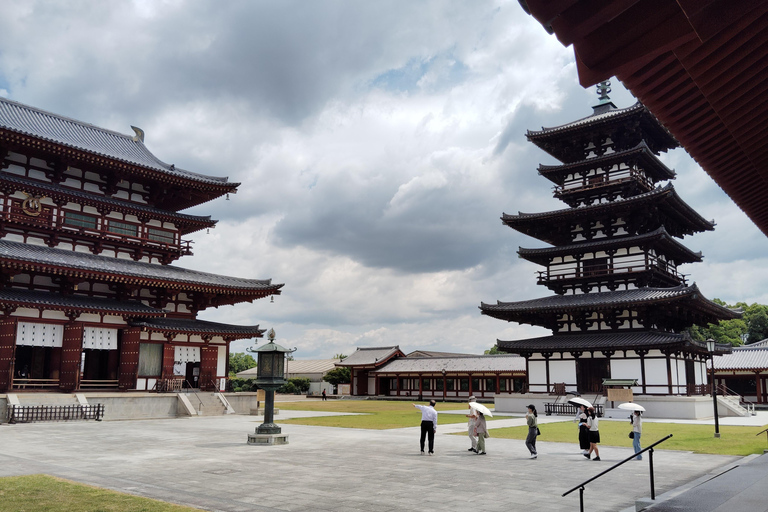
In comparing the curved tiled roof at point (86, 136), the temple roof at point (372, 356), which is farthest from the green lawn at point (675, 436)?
the temple roof at point (372, 356)

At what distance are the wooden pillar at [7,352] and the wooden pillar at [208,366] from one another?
10218 mm

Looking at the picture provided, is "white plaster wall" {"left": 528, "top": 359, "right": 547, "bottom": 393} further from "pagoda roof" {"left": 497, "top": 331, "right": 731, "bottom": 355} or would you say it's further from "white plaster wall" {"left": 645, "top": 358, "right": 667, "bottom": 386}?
"white plaster wall" {"left": 645, "top": 358, "right": 667, "bottom": 386}

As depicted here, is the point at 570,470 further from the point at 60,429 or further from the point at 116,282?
the point at 116,282

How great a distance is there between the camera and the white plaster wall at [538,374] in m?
41.4

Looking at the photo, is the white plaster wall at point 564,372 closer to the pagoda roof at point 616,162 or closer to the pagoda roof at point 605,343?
the pagoda roof at point 605,343

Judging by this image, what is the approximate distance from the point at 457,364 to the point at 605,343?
28.4 m

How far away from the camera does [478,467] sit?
614 inches

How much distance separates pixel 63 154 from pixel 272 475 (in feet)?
85.1

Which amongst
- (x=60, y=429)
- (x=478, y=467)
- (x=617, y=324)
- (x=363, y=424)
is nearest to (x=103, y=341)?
(x=60, y=429)

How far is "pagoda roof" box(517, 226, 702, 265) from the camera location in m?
38.1

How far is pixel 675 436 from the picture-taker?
2412 cm

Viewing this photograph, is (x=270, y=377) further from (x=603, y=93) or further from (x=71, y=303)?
(x=603, y=93)

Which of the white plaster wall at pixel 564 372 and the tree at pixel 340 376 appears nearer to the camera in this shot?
the white plaster wall at pixel 564 372

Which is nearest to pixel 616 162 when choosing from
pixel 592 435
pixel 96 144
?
pixel 592 435
